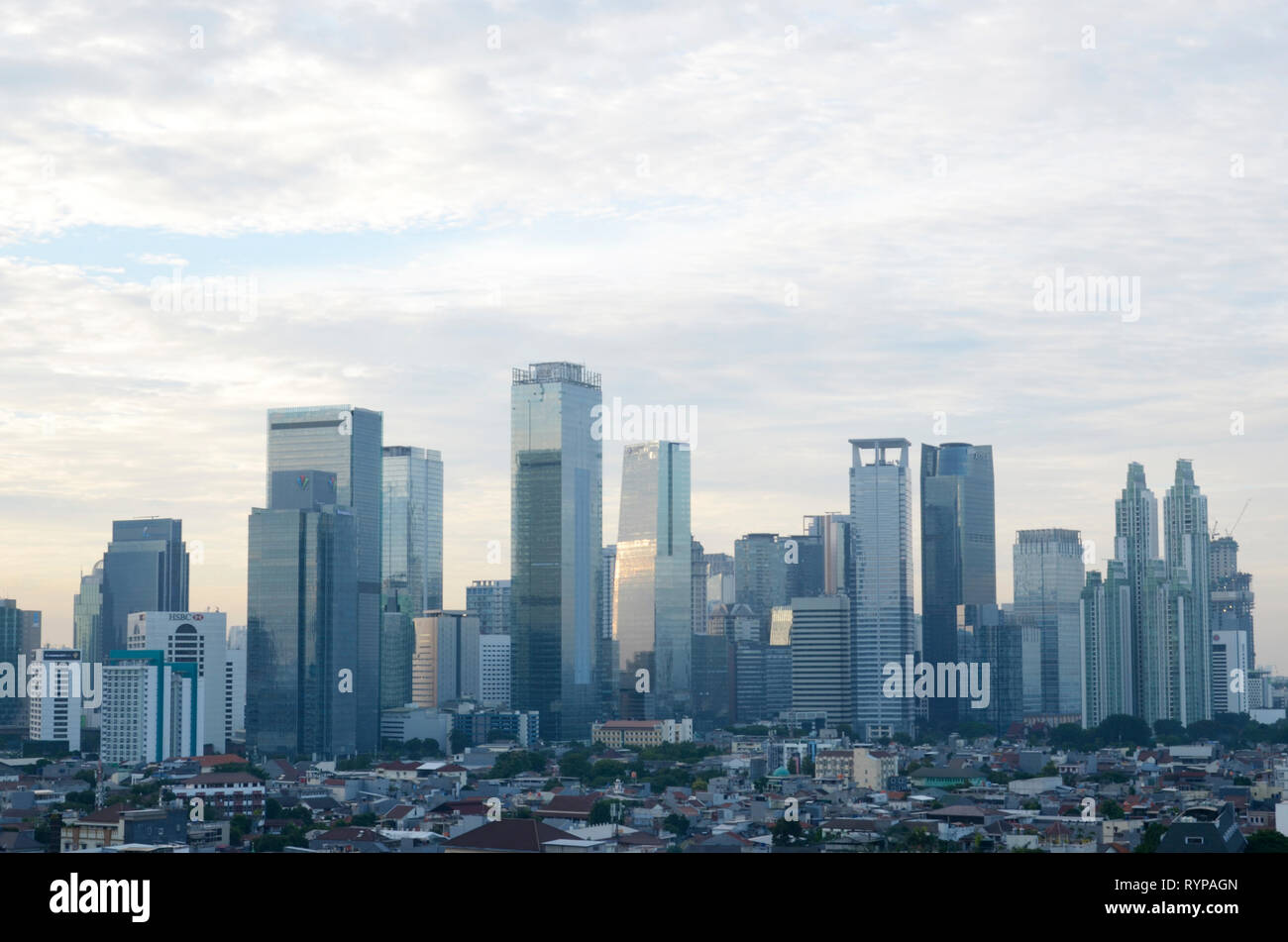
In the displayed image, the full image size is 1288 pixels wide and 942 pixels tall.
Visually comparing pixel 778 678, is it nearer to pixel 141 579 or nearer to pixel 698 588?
pixel 698 588

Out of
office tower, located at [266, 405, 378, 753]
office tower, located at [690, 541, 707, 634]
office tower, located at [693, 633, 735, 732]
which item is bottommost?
office tower, located at [693, 633, 735, 732]

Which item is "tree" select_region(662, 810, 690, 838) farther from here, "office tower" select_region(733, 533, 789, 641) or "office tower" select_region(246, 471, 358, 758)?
"office tower" select_region(733, 533, 789, 641)

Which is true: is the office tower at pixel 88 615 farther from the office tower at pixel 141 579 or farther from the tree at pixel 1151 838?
the tree at pixel 1151 838

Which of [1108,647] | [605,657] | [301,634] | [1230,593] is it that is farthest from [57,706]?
[1230,593]

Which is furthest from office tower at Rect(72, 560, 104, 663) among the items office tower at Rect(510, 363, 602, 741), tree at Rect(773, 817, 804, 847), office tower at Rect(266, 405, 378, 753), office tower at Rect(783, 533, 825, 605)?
tree at Rect(773, 817, 804, 847)

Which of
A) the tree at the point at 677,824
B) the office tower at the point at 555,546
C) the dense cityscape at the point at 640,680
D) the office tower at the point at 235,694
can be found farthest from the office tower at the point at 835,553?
the tree at the point at 677,824

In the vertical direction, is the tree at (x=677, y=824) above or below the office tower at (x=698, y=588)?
below
